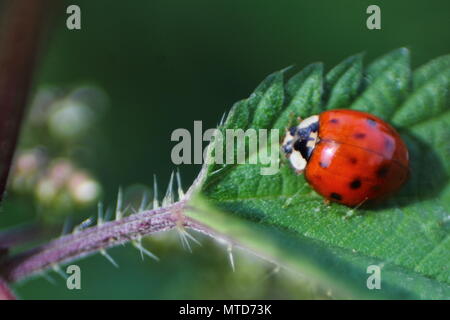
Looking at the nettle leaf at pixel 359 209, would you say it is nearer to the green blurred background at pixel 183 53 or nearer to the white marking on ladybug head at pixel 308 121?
the white marking on ladybug head at pixel 308 121

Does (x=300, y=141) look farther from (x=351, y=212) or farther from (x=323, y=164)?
(x=351, y=212)

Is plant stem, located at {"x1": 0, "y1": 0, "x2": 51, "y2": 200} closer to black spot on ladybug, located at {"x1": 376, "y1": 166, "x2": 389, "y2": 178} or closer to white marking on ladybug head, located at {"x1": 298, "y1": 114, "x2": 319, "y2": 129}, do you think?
white marking on ladybug head, located at {"x1": 298, "y1": 114, "x2": 319, "y2": 129}

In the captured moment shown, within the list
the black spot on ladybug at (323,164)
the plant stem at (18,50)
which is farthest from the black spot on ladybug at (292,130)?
the plant stem at (18,50)

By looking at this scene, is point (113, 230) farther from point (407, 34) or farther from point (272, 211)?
point (407, 34)

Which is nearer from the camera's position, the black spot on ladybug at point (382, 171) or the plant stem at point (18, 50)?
the plant stem at point (18, 50)

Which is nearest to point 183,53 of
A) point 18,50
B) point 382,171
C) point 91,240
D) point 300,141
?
point 300,141

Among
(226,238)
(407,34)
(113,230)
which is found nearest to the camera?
(226,238)
